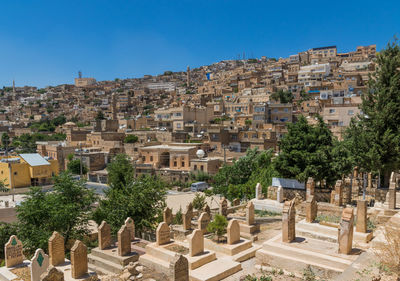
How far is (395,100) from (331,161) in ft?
14.1

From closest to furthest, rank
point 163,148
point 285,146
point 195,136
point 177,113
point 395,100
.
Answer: point 395,100 → point 285,146 → point 163,148 → point 195,136 → point 177,113

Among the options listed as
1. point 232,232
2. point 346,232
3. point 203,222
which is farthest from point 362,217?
point 203,222

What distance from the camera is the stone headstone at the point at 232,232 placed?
10.9 meters

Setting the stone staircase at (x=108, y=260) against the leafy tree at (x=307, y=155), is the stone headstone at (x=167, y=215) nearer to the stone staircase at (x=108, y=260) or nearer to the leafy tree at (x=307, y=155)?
the stone staircase at (x=108, y=260)

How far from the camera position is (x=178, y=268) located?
767 centimetres

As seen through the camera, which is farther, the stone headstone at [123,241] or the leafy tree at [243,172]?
the leafy tree at [243,172]

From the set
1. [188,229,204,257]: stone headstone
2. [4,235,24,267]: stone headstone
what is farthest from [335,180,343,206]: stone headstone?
[4,235,24,267]: stone headstone

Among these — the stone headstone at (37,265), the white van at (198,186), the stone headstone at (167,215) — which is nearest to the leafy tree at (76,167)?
the white van at (198,186)

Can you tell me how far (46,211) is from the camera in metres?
13.5

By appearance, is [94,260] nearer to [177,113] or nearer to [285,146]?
[285,146]

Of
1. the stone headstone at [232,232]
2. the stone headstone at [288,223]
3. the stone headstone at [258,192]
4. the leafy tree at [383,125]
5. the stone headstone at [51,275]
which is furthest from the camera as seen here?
the stone headstone at [258,192]

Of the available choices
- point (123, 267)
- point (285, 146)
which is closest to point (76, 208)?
Result: point (123, 267)

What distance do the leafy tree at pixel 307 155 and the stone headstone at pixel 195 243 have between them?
8537 millimetres

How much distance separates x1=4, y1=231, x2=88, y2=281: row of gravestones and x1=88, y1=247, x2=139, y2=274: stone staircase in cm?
106
